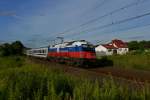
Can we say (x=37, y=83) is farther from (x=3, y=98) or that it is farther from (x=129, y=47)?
(x=129, y=47)

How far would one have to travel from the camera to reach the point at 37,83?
6.59 meters

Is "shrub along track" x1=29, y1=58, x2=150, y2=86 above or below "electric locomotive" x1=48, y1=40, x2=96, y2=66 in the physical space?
below

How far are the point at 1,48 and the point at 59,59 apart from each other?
71.9 m

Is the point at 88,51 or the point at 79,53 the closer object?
the point at 88,51

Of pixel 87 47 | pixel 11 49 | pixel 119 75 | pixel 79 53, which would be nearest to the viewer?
pixel 119 75

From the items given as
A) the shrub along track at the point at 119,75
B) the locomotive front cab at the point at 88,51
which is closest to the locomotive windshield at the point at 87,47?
the locomotive front cab at the point at 88,51

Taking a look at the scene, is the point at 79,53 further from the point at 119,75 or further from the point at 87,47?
the point at 119,75

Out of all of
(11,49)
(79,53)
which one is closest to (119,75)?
(79,53)

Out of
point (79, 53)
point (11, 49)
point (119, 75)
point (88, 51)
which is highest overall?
point (11, 49)

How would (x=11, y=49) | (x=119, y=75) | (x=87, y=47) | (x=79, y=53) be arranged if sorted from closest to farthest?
1. (x=119, y=75)
2. (x=87, y=47)
3. (x=79, y=53)
4. (x=11, y=49)

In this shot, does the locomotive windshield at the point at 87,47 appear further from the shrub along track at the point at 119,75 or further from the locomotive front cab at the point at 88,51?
the shrub along track at the point at 119,75

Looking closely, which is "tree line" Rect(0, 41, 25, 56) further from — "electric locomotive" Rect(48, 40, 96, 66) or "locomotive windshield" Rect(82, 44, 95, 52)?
"locomotive windshield" Rect(82, 44, 95, 52)

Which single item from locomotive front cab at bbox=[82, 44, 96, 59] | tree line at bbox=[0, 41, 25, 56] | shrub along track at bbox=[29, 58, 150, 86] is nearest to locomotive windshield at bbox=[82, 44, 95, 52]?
locomotive front cab at bbox=[82, 44, 96, 59]

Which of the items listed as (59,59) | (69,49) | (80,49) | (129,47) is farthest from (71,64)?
(129,47)
